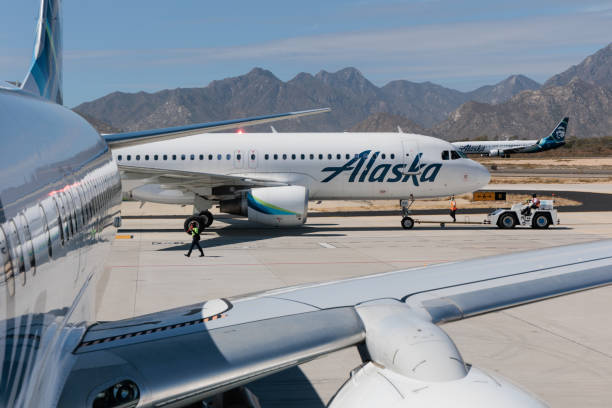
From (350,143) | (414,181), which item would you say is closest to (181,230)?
(350,143)

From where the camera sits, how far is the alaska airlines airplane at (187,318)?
4008 millimetres

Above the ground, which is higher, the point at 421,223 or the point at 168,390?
the point at 168,390

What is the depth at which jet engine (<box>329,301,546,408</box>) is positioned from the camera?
4.46 meters

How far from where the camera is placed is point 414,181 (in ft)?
93.6

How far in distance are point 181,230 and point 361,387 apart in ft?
83.0

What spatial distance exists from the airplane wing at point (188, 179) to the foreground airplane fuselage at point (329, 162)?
1130mm

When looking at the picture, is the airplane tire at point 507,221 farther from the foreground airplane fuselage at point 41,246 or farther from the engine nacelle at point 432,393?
the engine nacelle at point 432,393

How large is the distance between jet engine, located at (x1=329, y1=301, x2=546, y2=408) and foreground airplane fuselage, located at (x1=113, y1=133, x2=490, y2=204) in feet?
75.9

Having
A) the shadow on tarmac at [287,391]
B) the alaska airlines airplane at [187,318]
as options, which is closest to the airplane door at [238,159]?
the shadow on tarmac at [287,391]

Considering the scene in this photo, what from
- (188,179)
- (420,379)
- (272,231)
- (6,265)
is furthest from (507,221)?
(6,265)

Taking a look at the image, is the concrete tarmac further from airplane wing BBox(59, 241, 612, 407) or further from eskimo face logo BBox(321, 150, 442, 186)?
eskimo face logo BBox(321, 150, 442, 186)

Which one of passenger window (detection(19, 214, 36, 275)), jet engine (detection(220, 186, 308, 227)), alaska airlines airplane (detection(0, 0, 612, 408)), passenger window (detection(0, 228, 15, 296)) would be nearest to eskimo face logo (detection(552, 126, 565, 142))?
jet engine (detection(220, 186, 308, 227))

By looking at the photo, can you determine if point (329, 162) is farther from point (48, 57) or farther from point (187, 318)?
point (187, 318)

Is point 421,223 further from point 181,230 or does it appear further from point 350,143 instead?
point 181,230
